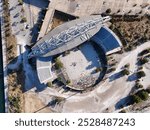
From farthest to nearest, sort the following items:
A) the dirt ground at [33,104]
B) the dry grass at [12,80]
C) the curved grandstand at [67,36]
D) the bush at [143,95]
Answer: the dirt ground at [33,104] → the bush at [143,95] → the dry grass at [12,80] → the curved grandstand at [67,36]

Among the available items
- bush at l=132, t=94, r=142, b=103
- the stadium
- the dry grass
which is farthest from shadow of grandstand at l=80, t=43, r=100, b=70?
the dry grass

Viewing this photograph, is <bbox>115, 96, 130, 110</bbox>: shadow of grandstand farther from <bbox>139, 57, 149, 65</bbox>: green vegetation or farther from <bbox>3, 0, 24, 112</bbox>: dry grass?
<bbox>3, 0, 24, 112</bbox>: dry grass

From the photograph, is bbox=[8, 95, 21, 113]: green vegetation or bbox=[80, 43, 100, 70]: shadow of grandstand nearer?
bbox=[8, 95, 21, 113]: green vegetation

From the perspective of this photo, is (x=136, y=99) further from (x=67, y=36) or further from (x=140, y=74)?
(x=67, y=36)

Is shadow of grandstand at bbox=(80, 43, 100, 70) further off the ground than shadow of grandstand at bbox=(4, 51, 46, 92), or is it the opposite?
shadow of grandstand at bbox=(80, 43, 100, 70)

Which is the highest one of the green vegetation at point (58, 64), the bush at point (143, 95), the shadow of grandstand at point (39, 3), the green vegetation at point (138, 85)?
the shadow of grandstand at point (39, 3)

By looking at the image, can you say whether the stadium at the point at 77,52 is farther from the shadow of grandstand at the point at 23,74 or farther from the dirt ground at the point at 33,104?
the dirt ground at the point at 33,104

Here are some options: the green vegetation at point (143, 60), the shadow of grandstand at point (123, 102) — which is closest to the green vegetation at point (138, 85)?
the shadow of grandstand at point (123, 102)
